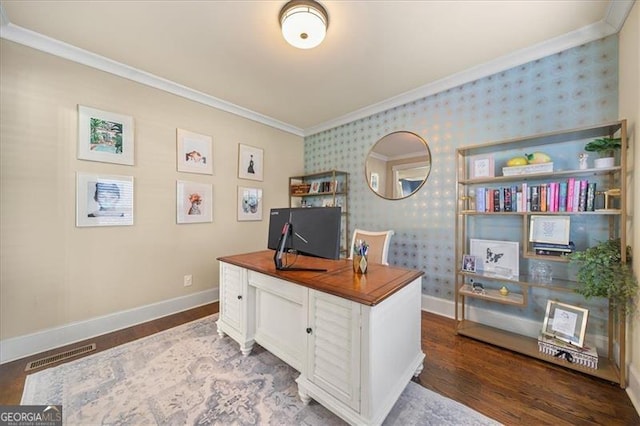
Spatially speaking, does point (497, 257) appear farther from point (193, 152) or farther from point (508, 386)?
point (193, 152)

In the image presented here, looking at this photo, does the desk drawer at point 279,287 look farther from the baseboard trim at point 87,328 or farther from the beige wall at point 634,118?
the beige wall at point 634,118

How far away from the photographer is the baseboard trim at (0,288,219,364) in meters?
1.91

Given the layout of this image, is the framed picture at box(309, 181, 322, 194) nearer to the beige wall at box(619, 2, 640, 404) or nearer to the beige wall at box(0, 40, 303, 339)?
the beige wall at box(0, 40, 303, 339)

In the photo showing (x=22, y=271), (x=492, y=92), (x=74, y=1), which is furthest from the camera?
(x=492, y=92)

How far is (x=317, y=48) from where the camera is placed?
2.10 metres

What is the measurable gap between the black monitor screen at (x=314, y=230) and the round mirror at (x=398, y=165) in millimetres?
1720

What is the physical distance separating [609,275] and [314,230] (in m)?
1.96

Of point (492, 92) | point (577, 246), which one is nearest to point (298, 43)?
point (492, 92)

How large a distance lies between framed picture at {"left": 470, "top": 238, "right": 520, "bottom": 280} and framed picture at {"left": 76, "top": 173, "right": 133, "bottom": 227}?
350 centimetres

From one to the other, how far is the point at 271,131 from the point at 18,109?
8.36 feet

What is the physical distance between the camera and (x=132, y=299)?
8.18ft

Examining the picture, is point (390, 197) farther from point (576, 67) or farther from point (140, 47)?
point (140, 47)

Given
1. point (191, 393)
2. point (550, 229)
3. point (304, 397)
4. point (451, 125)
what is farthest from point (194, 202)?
point (550, 229)

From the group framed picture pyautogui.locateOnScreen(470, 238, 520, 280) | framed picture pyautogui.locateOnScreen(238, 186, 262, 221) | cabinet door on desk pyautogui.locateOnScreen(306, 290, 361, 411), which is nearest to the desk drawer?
cabinet door on desk pyautogui.locateOnScreen(306, 290, 361, 411)
